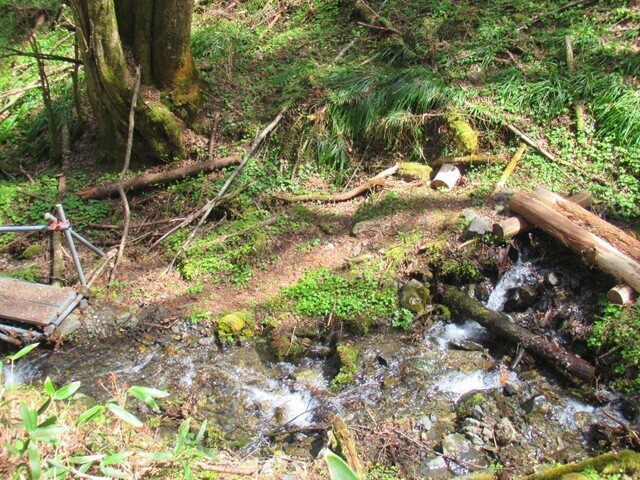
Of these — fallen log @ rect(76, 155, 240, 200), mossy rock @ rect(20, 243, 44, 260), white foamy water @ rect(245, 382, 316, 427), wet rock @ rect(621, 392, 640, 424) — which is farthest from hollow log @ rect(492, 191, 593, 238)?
mossy rock @ rect(20, 243, 44, 260)

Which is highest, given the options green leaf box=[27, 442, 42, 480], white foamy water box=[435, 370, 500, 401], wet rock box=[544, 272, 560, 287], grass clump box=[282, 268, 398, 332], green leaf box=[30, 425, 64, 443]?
green leaf box=[30, 425, 64, 443]

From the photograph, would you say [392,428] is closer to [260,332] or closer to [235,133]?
[260,332]

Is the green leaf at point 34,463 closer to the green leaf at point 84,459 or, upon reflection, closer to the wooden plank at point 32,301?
the green leaf at point 84,459

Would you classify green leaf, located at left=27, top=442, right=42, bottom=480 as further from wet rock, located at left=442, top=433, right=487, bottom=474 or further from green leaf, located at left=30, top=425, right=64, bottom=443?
wet rock, located at left=442, top=433, right=487, bottom=474

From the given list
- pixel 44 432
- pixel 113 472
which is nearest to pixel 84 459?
pixel 113 472

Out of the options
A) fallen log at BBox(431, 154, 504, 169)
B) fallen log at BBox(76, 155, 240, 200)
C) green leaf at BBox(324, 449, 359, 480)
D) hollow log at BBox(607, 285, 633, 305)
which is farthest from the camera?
fallen log at BBox(76, 155, 240, 200)

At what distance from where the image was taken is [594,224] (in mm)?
5277

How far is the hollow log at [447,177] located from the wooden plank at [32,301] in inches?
169

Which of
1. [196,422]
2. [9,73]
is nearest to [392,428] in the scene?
[196,422]

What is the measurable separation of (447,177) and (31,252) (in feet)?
16.8

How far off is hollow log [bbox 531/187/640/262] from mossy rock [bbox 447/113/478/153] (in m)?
1.20

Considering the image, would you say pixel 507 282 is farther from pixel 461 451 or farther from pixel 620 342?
pixel 461 451

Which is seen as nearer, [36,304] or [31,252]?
[36,304]

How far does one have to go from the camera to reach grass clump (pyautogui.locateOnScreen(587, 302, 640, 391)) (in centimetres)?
458
